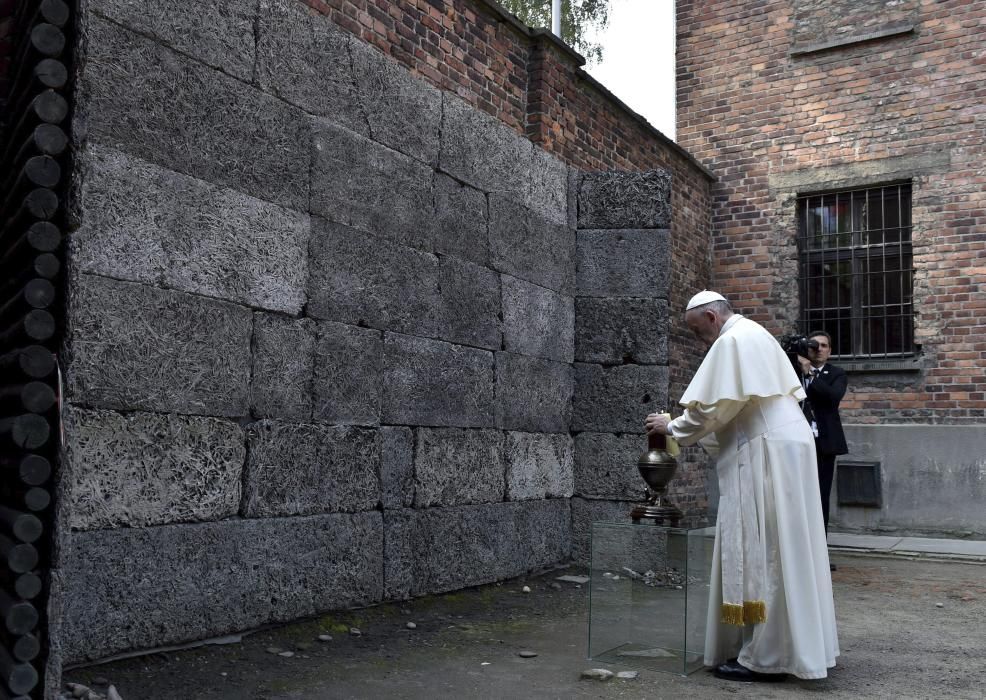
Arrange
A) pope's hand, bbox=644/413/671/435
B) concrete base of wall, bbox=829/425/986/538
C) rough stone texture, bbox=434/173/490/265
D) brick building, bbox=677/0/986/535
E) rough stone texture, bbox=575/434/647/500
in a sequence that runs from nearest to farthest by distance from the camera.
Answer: pope's hand, bbox=644/413/671/435 → rough stone texture, bbox=434/173/490/265 → rough stone texture, bbox=575/434/647/500 → concrete base of wall, bbox=829/425/986/538 → brick building, bbox=677/0/986/535

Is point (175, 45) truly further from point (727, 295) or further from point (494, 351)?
point (727, 295)

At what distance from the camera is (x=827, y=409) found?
8.17 meters

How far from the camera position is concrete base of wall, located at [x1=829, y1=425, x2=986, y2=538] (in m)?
9.99

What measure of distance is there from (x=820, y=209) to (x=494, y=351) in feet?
20.9

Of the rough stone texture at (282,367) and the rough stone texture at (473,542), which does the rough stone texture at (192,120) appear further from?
the rough stone texture at (473,542)

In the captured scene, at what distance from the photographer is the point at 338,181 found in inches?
212

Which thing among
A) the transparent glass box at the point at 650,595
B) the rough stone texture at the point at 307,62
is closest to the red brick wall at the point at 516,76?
the rough stone texture at the point at 307,62

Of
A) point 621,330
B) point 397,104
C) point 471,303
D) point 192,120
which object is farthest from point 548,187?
point 192,120

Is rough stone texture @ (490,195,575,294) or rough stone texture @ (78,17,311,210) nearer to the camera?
rough stone texture @ (78,17,311,210)

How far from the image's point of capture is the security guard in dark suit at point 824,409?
8070 millimetres

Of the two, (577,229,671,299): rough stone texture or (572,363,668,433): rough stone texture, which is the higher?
(577,229,671,299): rough stone texture

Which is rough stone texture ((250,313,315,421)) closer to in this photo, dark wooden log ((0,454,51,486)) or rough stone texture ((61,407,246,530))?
rough stone texture ((61,407,246,530))

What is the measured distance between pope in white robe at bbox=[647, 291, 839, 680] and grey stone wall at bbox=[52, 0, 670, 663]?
6.24 ft

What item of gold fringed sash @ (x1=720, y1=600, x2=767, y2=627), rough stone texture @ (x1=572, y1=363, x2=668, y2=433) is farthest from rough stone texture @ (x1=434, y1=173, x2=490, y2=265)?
gold fringed sash @ (x1=720, y1=600, x2=767, y2=627)
